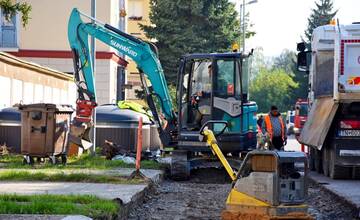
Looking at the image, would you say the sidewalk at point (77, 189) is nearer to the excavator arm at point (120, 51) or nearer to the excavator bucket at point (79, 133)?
the excavator bucket at point (79, 133)

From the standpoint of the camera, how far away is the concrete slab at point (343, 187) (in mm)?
15012

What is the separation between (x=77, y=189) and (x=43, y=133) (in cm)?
544

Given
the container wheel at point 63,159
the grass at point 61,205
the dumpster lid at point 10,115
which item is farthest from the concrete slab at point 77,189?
the dumpster lid at point 10,115

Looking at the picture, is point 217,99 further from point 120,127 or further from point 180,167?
point 120,127

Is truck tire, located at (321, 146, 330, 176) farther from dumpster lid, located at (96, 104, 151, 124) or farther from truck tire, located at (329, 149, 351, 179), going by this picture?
dumpster lid, located at (96, 104, 151, 124)

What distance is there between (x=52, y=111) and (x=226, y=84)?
4414 mm

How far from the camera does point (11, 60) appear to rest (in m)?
26.2

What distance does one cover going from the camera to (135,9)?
65188 mm

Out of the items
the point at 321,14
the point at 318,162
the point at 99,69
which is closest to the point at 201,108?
the point at 318,162

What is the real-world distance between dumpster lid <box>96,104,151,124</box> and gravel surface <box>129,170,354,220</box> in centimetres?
530

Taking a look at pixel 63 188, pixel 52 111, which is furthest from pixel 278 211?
pixel 52 111

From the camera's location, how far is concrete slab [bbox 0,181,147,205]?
14.1 metres

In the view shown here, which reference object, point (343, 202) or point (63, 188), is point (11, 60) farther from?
point (343, 202)

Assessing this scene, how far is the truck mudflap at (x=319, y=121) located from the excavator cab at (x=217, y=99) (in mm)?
1635
